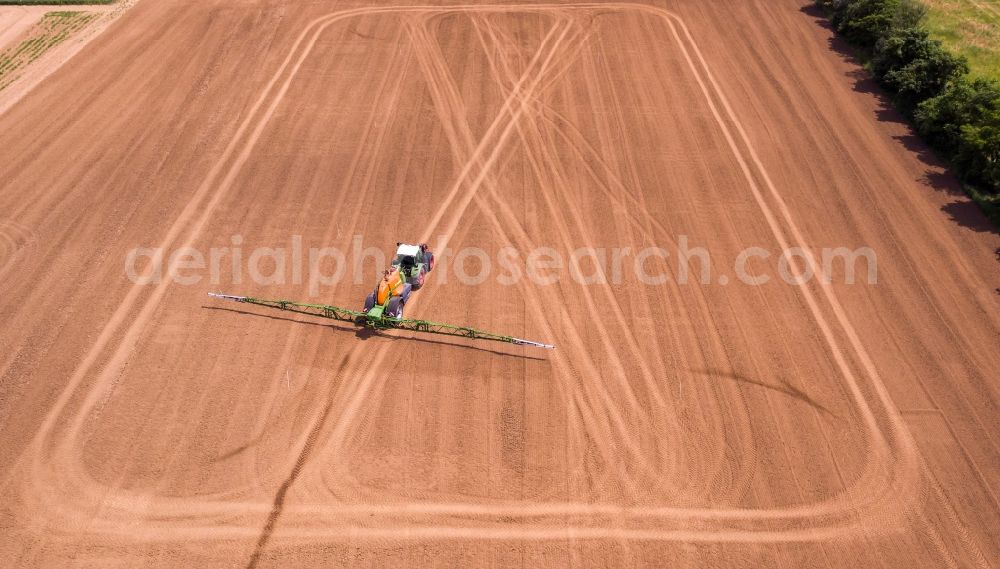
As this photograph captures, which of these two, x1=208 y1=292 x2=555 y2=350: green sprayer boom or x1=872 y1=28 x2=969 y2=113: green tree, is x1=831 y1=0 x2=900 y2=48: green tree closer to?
x1=872 y1=28 x2=969 y2=113: green tree

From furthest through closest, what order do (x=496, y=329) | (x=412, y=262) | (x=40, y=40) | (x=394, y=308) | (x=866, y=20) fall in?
(x=40, y=40) → (x=866, y=20) → (x=412, y=262) → (x=496, y=329) → (x=394, y=308)

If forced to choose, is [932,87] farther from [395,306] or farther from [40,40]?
[40,40]

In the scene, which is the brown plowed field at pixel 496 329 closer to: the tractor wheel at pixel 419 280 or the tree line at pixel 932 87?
A: the tractor wheel at pixel 419 280

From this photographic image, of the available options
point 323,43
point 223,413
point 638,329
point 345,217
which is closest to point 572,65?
point 323,43

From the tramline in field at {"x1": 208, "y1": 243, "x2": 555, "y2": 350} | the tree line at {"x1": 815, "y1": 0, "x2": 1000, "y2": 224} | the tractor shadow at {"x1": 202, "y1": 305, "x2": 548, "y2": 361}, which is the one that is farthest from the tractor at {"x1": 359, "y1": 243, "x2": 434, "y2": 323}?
the tree line at {"x1": 815, "y1": 0, "x2": 1000, "y2": 224}

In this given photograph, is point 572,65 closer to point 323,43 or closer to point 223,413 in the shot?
point 323,43

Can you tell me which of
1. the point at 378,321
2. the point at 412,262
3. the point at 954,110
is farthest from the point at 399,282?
the point at 954,110

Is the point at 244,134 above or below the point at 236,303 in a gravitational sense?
above
